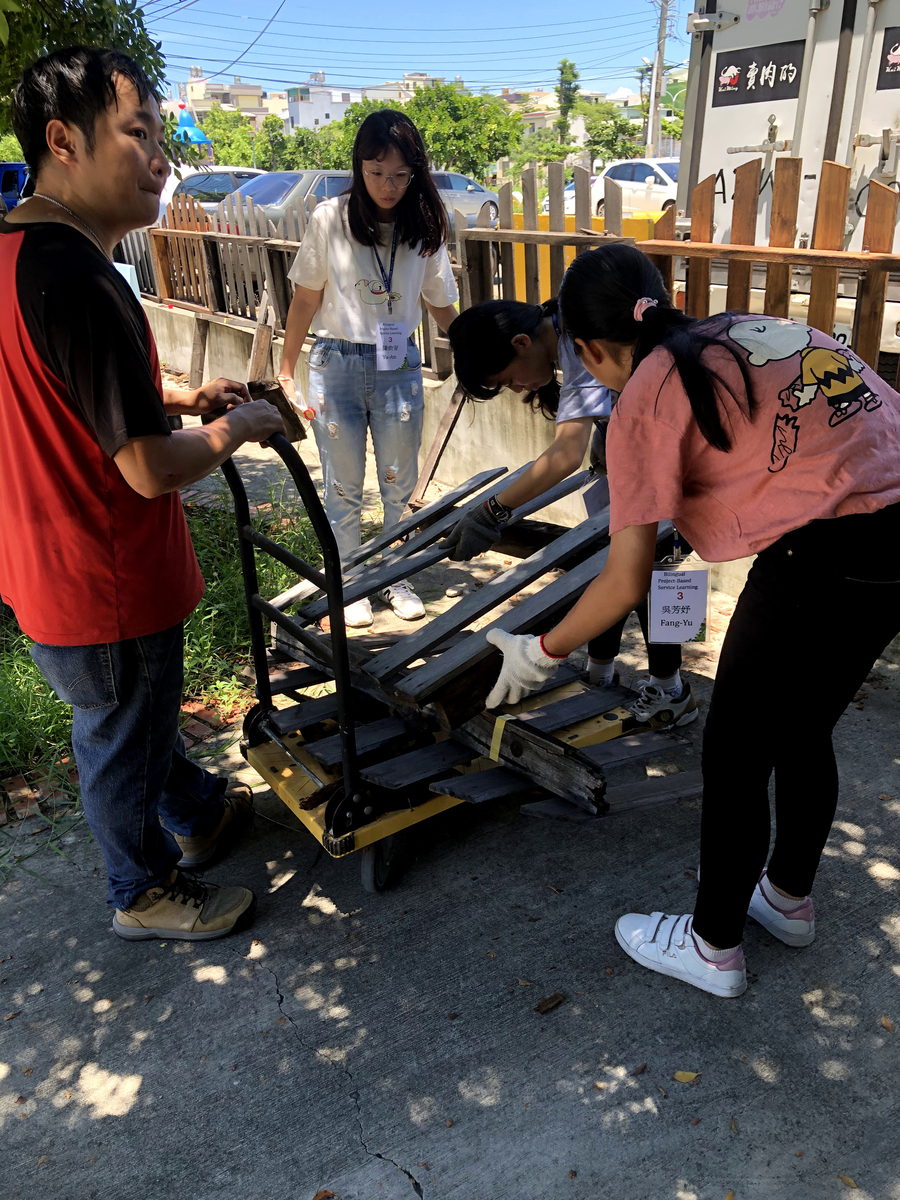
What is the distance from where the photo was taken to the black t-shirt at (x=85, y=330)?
1.71 meters

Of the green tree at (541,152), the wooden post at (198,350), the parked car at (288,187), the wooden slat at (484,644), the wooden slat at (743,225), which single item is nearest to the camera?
the wooden slat at (484,644)

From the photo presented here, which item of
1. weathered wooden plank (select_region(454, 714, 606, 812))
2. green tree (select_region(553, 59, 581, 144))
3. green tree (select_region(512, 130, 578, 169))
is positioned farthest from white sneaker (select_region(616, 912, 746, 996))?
green tree (select_region(553, 59, 581, 144))

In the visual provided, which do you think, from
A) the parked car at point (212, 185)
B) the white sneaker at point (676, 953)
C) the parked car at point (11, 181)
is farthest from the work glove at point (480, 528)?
the parked car at point (212, 185)

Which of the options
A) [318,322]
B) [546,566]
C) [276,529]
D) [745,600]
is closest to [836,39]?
[318,322]

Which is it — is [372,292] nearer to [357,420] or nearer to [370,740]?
[357,420]

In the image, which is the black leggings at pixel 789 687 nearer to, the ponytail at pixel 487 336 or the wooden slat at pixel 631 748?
the wooden slat at pixel 631 748

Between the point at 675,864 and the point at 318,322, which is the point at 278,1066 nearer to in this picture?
the point at 675,864

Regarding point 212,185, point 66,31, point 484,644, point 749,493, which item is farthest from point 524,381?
point 212,185

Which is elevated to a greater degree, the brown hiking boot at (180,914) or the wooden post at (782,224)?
the wooden post at (782,224)

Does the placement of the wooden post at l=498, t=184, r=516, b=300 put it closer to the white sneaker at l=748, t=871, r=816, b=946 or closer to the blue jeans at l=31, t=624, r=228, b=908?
the blue jeans at l=31, t=624, r=228, b=908

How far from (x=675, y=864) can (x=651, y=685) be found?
641 mm

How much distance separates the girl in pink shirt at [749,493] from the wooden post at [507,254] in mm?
3393

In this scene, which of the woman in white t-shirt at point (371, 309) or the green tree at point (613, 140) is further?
the green tree at point (613, 140)

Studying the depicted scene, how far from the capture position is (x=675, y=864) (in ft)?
8.45
